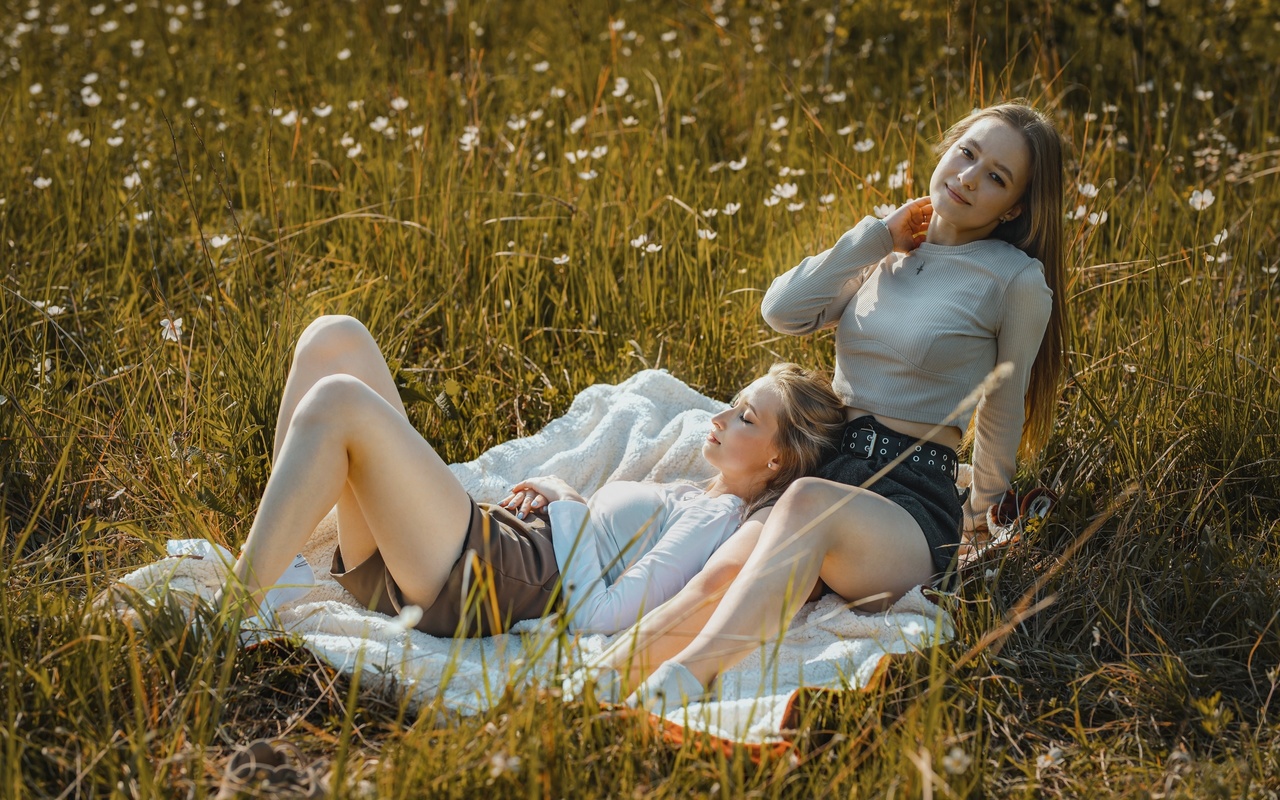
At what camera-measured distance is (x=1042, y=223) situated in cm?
257

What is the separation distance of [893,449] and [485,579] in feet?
3.16

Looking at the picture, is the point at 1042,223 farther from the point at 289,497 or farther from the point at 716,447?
the point at 289,497

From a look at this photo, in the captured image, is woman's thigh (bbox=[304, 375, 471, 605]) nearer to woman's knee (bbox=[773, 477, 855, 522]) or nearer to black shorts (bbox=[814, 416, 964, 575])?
woman's knee (bbox=[773, 477, 855, 522])

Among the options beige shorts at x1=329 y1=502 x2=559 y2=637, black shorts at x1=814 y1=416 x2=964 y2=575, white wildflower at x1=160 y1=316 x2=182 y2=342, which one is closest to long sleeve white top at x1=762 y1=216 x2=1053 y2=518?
black shorts at x1=814 y1=416 x2=964 y2=575

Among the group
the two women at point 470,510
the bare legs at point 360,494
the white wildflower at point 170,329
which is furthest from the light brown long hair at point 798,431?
the white wildflower at point 170,329

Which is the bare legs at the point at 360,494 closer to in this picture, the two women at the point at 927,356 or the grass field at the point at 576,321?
the grass field at the point at 576,321

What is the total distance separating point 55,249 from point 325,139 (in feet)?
4.21

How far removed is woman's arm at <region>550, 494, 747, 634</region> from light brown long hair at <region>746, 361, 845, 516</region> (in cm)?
14

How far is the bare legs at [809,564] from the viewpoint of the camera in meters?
2.10

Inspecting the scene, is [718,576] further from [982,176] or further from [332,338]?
[982,176]

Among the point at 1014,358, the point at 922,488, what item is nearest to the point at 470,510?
the point at 922,488

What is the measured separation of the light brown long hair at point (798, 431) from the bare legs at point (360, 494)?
0.73 m

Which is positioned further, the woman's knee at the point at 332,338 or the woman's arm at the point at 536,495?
the woman's arm at the point at 536,495

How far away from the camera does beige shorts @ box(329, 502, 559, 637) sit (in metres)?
2.28
